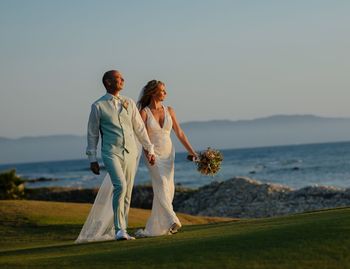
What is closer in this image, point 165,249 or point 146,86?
point 165,249

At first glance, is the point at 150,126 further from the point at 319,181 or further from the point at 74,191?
the point at 319,181

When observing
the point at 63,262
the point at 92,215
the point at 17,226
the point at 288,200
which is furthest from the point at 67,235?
the point at 288,200

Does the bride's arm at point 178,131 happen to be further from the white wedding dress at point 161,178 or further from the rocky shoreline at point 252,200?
the rocky shoreline at point 252,200

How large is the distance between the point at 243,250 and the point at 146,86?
521cm

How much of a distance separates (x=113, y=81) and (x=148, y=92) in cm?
103

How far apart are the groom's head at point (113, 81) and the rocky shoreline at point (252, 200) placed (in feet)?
82.3

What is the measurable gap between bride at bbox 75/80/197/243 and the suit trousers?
0.69 metres

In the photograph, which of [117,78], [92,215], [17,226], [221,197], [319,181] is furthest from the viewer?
[319,181]

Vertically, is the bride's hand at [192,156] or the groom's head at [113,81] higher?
the groom's head at [113,81]

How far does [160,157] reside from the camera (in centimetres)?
1442

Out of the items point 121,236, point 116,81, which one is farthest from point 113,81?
point 121,236

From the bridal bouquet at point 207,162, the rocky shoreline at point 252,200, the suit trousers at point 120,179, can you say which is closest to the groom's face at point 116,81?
the suit trousers at point 120,179

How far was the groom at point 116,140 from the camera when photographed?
530 inches

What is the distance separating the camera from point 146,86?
14594 mm
